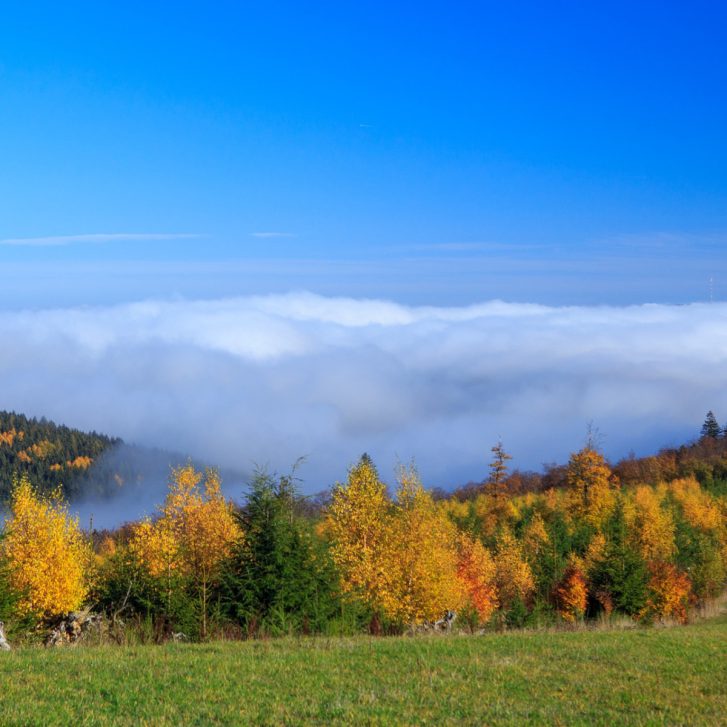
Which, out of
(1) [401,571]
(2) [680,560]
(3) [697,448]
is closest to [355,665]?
(1) [401,571]

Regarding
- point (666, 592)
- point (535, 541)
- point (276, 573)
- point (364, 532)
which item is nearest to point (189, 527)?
point (364, 532)

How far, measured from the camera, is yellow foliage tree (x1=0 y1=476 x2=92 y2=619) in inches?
1752

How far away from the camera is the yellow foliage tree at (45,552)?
4450 centimetres

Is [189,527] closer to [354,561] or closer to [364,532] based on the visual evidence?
[364,532]

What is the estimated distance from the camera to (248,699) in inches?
519

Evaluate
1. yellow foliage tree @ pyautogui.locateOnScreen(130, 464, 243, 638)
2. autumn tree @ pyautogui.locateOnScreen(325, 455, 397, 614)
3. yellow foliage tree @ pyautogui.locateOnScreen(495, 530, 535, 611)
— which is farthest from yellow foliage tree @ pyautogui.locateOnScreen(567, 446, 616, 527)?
yellow foliage tree @ pyautogui.locateOnScreen(130, 464, 243, 638)

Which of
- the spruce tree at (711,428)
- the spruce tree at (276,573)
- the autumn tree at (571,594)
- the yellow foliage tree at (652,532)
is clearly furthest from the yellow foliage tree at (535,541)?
the spruce tree at (711,428)

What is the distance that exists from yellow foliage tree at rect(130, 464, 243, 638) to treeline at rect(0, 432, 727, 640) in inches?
6.1

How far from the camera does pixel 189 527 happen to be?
49.9 metres

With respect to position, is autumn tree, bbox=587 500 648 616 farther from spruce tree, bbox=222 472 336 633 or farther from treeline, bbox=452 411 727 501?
treeline, bbox=452 411 727 501

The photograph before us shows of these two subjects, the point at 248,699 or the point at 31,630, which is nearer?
the point at 248,699

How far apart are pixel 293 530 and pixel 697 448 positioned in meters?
161

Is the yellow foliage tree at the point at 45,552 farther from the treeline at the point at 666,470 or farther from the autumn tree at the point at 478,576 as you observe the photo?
the treeline at the point at 666,470

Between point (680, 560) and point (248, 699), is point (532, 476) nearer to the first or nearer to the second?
point (680, 560)
